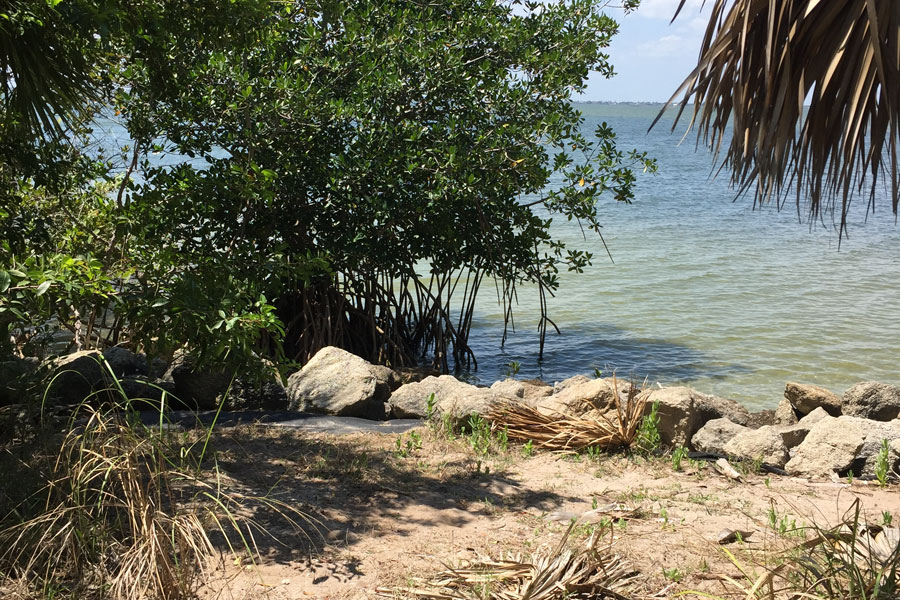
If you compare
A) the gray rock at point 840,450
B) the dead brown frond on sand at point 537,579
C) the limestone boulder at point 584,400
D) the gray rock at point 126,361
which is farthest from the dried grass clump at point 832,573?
the gray rock at point 126,361

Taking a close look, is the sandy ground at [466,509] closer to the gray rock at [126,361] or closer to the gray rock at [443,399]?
the gray rock at [443,399]

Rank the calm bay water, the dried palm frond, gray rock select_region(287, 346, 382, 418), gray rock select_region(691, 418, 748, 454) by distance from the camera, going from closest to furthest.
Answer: the dried palm frond < gray rock select_region(691, 418, 748, 454) < gray rock select_region(287, 346, 382, 418) < the calm bay water

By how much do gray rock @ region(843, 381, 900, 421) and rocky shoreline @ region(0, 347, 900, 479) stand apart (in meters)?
0.01

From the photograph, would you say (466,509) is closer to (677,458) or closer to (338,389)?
(677,458)

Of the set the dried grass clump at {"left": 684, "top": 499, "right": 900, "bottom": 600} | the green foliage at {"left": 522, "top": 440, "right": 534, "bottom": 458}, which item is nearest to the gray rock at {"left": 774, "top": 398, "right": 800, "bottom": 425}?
the green foliage at {"left": 522, "top": 440, "right": 534, "bottom": 458}

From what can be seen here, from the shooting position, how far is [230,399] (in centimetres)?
807

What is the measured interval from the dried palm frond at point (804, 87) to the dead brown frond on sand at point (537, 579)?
1.90 meters

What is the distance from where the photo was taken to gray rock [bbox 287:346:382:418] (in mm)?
7676

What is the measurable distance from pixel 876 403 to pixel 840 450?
264 centimetres

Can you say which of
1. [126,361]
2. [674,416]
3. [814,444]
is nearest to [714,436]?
[674,416]

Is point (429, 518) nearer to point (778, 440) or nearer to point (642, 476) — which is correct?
point (642, 476)

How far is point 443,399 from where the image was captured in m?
7.58

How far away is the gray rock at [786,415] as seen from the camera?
880 centimetres

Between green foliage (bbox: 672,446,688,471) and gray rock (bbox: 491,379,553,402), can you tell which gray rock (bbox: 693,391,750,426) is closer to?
green foliage (bbox: 672,446,688,471)
